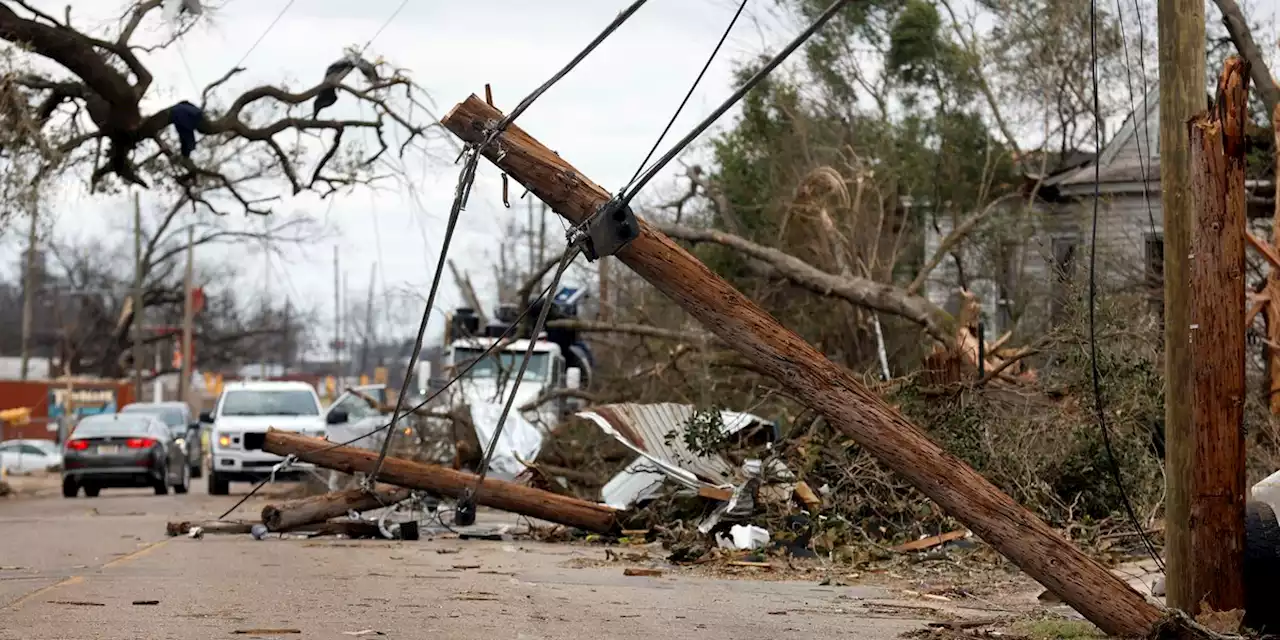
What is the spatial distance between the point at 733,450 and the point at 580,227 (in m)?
8.38

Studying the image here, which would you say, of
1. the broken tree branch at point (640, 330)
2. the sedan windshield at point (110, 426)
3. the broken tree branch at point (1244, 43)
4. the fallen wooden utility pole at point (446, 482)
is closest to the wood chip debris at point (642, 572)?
the fallen wooden utility pole at point (446, 482)

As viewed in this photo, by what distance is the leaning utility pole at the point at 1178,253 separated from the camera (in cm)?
858

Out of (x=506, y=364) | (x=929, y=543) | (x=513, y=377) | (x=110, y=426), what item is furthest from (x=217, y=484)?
(x=929, y=543)

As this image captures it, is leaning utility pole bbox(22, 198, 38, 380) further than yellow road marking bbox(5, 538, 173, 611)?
Yes

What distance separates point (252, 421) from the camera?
85.9 feet

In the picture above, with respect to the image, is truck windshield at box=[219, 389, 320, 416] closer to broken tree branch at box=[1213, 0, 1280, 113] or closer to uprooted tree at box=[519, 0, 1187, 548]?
uprooted tree at box=[519, 0, 1187, 548]

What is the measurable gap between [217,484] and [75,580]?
15654mm

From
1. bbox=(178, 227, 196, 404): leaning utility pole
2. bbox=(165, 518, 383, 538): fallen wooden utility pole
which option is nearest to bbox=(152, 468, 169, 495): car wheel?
bbox=(165, 518, 383, 538): fallen wooden utility pole

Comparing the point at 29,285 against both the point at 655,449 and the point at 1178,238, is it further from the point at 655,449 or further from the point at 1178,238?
the point at 1178,238

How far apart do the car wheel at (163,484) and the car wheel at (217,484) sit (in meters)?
0.89

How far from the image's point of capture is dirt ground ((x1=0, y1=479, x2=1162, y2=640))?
8672mm

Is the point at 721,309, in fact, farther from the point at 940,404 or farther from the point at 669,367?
the point at 669,367

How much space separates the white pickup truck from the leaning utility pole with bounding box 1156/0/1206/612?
1795cm

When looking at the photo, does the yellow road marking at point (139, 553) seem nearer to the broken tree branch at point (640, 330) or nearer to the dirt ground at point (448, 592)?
the dirt ground at point (448, 592)
